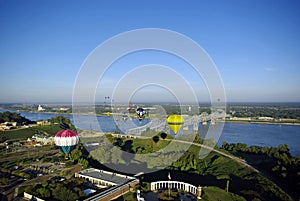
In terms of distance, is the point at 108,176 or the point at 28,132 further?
the point at 28,132

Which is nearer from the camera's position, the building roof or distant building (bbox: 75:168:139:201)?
distant building (bbox: 75:168:139:201)

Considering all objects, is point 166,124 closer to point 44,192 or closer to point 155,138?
point 155,138

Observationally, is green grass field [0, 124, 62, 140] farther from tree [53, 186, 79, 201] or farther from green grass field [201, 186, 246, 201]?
green grass field [201, 186, 246, 201]

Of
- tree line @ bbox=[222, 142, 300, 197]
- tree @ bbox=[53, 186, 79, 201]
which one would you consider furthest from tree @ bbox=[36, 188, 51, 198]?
tree line @ bbox=[222, 142, 300, 197]

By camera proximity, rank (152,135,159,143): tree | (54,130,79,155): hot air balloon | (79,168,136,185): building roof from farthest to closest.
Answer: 1. (152,135,159,143): tree
2. (54,130,79,155): hot air balloon
3. (79,168,136,185): building roof

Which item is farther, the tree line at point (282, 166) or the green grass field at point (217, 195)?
the tree line at point (282, 166)

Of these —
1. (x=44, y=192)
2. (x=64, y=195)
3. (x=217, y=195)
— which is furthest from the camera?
(x=217, y=195)

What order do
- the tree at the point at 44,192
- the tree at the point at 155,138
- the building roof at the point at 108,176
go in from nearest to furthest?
the tree at the point at 44,192 → the building roof at the point at 108,176 → the tree at the point at 155,138

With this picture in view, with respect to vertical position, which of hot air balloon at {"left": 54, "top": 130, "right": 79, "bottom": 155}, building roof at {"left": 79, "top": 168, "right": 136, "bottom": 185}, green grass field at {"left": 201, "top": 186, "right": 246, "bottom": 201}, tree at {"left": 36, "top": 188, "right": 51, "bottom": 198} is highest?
hot air balloon at {"left": 54, "top": 130, "right": 79, "bottom": 155}

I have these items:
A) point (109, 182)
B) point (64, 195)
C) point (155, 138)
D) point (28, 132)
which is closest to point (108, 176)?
point (109, 182)

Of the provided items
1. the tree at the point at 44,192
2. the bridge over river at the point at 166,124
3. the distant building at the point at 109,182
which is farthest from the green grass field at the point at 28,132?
the tree at the point at 44,192

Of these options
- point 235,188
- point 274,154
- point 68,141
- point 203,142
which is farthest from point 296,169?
point 68,141

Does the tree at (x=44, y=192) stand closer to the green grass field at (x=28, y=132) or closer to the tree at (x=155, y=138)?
the tree at (x=155, y=138)

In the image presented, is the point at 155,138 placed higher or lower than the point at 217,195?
higher
